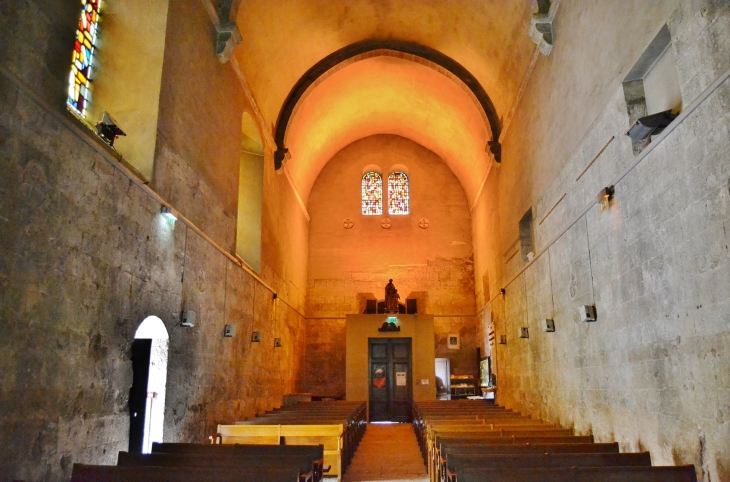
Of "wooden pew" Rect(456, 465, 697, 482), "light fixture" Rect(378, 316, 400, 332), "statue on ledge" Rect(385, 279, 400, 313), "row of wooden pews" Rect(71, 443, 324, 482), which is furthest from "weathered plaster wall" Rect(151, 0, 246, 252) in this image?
"statue on ledge" Rect(385, 279, 400, 313)

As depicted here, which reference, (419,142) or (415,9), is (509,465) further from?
(419,142)

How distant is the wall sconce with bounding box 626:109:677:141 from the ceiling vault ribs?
7.45 m

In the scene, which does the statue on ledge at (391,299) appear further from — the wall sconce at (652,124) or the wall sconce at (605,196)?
the wall sconce at (652,124)

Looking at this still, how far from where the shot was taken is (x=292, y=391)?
15.1 meters

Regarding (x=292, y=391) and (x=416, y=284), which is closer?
(x=292, y=391)

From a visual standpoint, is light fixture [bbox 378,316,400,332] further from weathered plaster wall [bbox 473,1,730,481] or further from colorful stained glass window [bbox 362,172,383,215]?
weathered plaster wall [bbox 473,1,730,481]

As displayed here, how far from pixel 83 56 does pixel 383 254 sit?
13.0 m

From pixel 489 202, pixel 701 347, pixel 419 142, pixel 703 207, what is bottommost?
pixel 701 347

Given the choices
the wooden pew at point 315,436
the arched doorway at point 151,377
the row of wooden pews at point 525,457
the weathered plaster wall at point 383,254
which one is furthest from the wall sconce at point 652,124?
the weathered plaster wall at point 383,254

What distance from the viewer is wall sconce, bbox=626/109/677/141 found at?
5.08 meters

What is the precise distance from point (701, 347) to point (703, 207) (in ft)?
3.71

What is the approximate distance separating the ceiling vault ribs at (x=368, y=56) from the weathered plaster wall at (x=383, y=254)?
225 inches

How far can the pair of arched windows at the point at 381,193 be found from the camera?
19.1 metres

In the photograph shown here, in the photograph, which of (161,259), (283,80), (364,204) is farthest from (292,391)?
(161,259)
